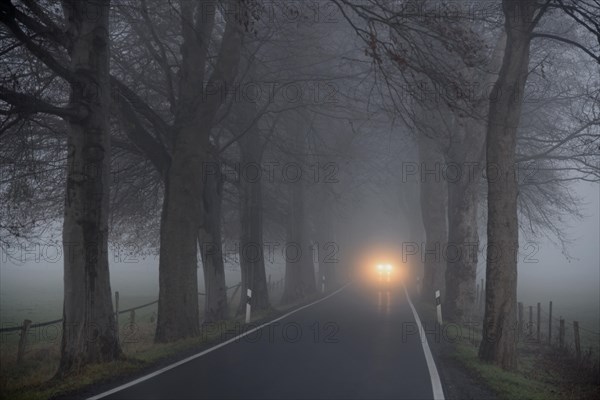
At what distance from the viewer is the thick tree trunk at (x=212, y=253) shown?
57.5ft

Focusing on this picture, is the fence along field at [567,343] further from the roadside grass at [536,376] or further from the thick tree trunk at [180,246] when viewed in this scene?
the thick tree trunk at [180,246]

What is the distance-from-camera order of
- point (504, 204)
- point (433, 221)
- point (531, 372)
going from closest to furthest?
point (504, 204) → point (531, 372) → point (433, 221)

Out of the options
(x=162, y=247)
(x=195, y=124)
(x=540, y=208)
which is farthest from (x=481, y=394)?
(x=540, y=208)

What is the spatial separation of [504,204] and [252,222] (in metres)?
12.1

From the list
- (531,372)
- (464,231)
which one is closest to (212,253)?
(464,231)

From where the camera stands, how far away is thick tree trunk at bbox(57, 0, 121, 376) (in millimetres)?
9758

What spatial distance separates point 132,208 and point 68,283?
10487 millimetres

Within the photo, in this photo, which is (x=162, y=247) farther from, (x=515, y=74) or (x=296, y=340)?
(x=515, y=74)

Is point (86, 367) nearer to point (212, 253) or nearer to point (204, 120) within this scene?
point (204, 120)

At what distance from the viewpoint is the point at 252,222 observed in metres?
21.9

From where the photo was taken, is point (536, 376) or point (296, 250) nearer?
point (536, 376)

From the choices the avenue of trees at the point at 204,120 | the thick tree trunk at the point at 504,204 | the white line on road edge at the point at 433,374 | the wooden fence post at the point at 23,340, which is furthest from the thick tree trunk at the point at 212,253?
the thick tree trunk at the point at 504,204

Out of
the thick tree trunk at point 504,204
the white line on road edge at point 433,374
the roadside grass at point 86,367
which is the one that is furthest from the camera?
the thick tree trunk at point 504,204

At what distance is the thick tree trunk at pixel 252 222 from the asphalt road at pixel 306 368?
6178 mm
